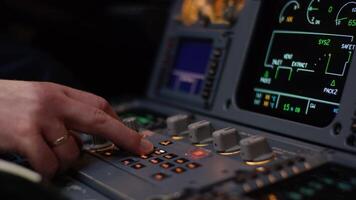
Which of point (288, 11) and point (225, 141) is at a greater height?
point (288, 11)

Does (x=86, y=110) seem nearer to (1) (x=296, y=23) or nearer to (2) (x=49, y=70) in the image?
(1) (x=296, y=23)

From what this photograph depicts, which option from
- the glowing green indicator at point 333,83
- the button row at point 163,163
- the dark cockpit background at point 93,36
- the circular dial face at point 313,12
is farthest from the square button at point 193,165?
the dark cockpit background at point 93,36

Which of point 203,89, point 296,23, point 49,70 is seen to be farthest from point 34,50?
point 296,23

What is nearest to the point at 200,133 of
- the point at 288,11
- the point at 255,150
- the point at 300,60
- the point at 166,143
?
the point at 166,143

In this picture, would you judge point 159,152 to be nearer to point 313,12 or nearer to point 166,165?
point 166,165

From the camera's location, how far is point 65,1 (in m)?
2.13

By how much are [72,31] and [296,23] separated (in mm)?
1120

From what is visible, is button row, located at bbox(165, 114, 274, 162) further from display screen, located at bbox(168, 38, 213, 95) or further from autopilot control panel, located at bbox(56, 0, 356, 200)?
display screen, located at bbox(168, 38, 213, 95)

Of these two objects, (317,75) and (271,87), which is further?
(271,87)

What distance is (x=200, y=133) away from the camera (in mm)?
1130

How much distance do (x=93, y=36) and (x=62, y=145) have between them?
43.8 inches

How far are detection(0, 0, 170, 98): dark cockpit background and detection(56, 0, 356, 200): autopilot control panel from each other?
17.2 inches

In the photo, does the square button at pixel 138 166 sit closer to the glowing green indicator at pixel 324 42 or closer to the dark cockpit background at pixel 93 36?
the glowing green indicator at pixel 324 42

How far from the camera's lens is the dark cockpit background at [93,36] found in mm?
1964
